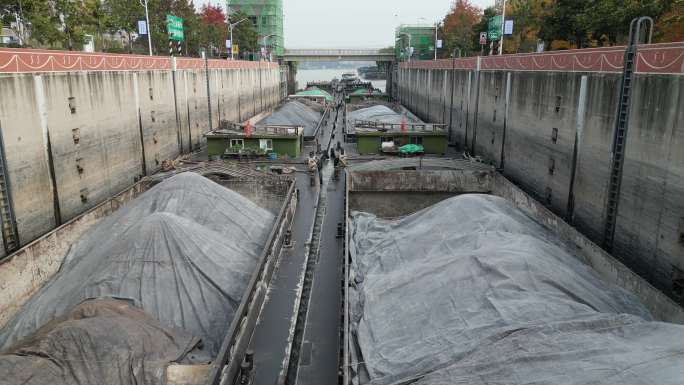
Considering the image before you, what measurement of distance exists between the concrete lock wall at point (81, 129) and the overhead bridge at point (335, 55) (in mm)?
75295

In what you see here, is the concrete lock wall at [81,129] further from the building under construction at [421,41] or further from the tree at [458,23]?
the building under construction at [421,41]

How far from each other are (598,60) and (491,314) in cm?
1332

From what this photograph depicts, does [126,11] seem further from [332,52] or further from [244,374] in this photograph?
[332,52]

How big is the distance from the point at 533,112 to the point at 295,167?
1338 centimetres

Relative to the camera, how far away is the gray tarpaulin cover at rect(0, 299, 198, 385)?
363 inches

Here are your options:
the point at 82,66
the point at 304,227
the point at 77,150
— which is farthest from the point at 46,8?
the point at 304,227

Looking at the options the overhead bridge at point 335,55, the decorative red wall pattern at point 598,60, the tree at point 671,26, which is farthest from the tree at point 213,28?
the tree at point 671,26

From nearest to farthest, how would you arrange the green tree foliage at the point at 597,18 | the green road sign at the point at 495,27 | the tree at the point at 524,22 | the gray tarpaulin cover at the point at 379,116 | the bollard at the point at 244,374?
the bollard at the point at 244,374 < the green tree foliage at the point at 597,18 < the green road sign at the point at 495,27 < the gray tarpaulin cover at the point at 379,116 < the tree at the point at 524,22

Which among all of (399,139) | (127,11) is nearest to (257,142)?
(399,139)

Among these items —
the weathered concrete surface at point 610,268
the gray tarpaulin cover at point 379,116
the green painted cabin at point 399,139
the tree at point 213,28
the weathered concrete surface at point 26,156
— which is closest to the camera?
the weathered concrete surface at point 610,268

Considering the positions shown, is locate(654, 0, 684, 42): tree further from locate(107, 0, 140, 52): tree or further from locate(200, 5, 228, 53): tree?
locate(200, 5, 228, 53): tree

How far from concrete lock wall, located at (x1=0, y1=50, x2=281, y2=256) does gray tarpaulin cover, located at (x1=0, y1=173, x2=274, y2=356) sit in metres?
3.89

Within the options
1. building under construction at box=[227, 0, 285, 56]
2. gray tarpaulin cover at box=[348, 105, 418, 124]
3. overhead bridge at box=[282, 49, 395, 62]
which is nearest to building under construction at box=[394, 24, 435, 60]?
overhead bridge at box=[282, 49, 395, 62]

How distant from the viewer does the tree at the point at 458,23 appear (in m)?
81.9
